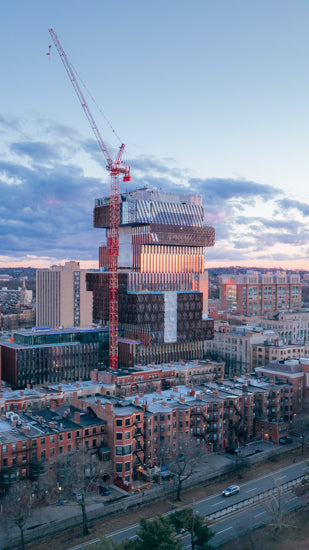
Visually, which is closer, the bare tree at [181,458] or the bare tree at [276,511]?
the bare tree at [276,511]

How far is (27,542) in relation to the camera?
73938 mm

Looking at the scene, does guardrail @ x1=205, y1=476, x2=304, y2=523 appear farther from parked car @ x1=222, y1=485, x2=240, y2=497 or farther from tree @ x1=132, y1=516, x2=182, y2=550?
tree @ x1=132, y1=516, x2=182, y2=550

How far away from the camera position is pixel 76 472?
8200cm

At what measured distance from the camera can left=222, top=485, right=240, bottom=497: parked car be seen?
88.4m

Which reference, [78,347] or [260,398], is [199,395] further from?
[78,347]

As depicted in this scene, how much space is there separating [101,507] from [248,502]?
75.0ft

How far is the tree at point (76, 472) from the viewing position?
82.8m

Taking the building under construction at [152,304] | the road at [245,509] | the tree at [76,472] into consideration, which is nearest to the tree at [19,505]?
the tree at [76,472]

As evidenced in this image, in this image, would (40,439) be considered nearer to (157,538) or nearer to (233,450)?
(157,538)

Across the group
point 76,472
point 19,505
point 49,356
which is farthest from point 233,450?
point 49,356

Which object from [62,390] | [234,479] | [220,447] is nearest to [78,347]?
[62,390]

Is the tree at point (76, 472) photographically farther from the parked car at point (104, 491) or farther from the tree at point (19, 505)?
the tree at point (19, 505)

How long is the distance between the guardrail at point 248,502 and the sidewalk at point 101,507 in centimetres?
1071

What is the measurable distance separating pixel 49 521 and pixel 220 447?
41547mm
